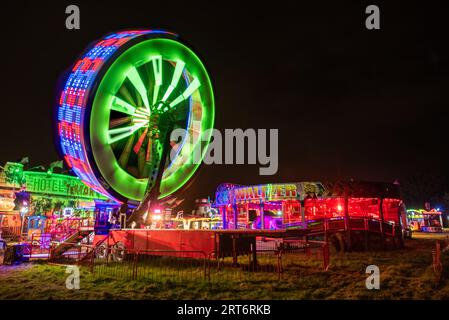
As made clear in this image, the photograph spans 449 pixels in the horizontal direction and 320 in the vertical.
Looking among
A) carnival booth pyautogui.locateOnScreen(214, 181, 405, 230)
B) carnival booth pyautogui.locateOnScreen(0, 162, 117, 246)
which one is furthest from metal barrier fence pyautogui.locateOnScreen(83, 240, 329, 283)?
carnival booth pyautogui.locateOnScreen(214, 181, 405, 230)

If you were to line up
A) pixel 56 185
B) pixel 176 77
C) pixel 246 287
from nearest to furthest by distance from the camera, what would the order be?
pixel 246 287 → pixel 176 77 → pixel 56 185

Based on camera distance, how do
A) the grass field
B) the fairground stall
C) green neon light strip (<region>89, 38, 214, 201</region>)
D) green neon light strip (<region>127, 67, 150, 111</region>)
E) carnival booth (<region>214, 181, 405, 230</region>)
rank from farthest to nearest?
the fairground stall < carnival booth (<region>214, 181, 405, 230</region>) < green neon light strip (<region>127, 67, 150, 111</region>) < green neon light strip (<region>89, 38, 214, 201</region>) < the grass field

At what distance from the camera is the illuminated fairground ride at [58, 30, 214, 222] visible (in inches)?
567

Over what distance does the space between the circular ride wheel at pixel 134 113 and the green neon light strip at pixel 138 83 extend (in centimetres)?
5

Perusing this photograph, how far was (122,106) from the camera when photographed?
16.0 m

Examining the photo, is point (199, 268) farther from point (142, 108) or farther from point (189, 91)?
point (189, 91)

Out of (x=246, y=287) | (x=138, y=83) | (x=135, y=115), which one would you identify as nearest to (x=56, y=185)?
(x=135, y=115)

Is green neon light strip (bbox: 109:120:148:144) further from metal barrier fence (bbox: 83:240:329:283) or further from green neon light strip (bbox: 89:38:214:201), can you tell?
metal barrier fence (bbox: 83:240:329:283)

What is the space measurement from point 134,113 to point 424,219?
161 ft

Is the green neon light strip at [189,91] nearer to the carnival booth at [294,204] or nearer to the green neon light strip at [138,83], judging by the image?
the green neon light strip at [138,83]

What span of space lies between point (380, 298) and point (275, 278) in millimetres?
3193

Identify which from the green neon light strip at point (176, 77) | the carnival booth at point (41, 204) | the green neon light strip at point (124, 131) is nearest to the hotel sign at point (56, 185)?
the carnival booth at point (41, 204)

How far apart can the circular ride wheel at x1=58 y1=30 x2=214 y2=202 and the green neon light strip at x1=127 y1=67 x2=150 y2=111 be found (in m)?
0.05
